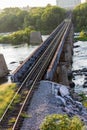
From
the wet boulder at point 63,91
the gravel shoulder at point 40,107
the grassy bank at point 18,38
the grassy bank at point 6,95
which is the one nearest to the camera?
the gravel shoulder at point 40,107

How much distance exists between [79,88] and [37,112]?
22683 mm

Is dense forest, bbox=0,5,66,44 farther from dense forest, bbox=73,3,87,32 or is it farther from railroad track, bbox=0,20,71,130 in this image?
railroad track, bbox=0,20,71,130

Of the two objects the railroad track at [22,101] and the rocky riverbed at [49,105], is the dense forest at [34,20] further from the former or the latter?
the rocky riverbed at [49,105]

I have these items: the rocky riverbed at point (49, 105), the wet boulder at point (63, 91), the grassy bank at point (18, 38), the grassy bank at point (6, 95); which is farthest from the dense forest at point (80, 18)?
the rocky riverbed at point (49, 105)

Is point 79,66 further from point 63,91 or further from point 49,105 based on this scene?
point 49,105

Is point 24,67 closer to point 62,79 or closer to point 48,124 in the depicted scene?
point 62,79

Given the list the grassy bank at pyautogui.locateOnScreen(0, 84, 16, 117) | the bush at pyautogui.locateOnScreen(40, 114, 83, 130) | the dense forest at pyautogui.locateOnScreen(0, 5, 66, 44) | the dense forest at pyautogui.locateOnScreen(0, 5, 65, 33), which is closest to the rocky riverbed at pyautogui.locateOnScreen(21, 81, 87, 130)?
the grassy bank at pyautogui.locateOnScreen(0, 84, 16, 117)

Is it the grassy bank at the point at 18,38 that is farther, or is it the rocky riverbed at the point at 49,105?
the grassy bank at the point at 18,38

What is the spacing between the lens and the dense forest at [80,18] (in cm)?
14248

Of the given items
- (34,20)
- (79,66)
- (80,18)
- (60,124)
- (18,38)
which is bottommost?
(18,38)

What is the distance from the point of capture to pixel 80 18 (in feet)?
488

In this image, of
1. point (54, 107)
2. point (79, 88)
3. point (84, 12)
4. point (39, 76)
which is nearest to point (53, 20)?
point (84, 12)

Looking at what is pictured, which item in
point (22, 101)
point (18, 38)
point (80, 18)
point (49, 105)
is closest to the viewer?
point (49, 105)

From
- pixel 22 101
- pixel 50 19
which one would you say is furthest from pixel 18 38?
pixel 22 101
